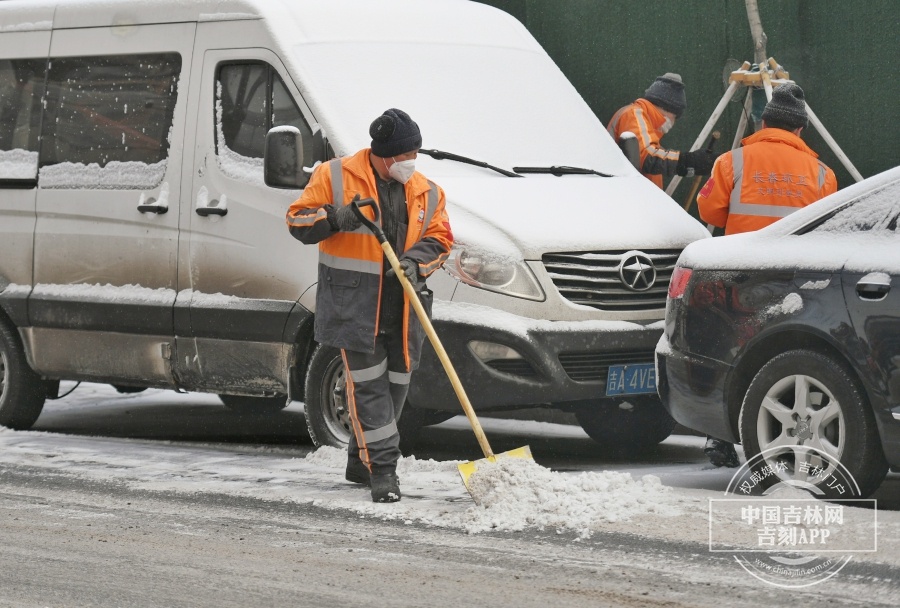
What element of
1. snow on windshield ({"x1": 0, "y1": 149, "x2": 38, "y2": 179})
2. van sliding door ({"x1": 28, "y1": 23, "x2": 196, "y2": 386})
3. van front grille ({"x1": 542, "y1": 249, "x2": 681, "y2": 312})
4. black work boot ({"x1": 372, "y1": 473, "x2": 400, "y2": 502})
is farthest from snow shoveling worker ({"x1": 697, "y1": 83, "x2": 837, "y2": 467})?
snow on windshield ({"x1": 0, "y1": 149, "x2": 38, "y2": 179})

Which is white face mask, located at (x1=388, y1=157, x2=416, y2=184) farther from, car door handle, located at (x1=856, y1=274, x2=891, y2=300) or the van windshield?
car door handle, located at (x1=856, y1=274, x2=891, y2=300)

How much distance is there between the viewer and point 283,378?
27.8ft

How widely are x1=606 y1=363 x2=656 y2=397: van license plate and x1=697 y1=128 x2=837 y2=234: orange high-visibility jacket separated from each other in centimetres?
107

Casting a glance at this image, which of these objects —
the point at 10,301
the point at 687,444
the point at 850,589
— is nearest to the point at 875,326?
the point at 850,589

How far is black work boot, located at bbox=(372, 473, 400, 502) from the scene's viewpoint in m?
7.15

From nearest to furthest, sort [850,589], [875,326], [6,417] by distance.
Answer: [850,589]
[875,326]
[6,417]

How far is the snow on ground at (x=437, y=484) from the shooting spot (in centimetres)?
661

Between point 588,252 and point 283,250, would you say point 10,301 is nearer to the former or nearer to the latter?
point 283,250

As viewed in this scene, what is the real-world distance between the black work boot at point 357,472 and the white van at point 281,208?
0.53 m

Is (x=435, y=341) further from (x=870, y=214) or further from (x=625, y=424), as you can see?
(x=625, y=424)

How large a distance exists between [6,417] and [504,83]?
11.3 feet

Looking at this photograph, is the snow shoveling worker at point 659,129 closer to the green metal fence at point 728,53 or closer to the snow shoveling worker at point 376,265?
the green metal fence at point 728,53

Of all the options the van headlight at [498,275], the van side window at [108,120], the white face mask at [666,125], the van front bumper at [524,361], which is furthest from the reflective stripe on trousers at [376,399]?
the white face mask at [666,125]

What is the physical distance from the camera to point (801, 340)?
6992 millimetres
